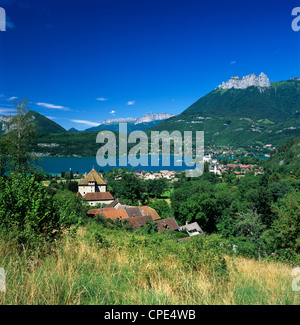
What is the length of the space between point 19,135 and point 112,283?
11.0 meters

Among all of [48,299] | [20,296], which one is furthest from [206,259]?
[20,296]

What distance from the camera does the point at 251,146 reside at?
147m

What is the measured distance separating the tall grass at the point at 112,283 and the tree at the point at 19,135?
909cm

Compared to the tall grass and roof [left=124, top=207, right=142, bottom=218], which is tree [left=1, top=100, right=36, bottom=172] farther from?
roof [left=124, top=207, right=142, bottom=218]

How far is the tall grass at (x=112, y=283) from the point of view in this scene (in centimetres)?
199

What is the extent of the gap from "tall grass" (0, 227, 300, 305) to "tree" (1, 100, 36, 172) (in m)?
9.09

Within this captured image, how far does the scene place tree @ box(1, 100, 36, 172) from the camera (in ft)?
34.8

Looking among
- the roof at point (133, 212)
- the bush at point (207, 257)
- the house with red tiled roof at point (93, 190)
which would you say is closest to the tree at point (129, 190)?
the house with red tiled roof at point (93, 190)

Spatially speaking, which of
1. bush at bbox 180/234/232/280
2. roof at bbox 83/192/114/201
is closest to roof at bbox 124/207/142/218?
roof at bbox 83/192/114/201

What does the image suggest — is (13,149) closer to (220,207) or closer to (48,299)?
(48,299)

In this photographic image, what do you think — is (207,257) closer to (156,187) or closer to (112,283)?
(112,283)

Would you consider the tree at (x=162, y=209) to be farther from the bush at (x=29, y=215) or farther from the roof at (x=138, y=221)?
the bush at (x=29, y=215)

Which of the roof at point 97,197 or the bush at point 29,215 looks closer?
the bush at point 29,215
